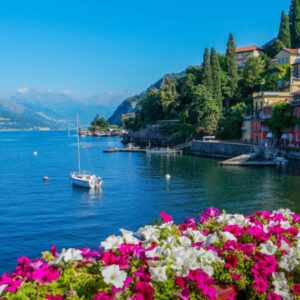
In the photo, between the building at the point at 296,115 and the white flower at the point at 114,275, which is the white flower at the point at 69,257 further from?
the building at the point at 296,115

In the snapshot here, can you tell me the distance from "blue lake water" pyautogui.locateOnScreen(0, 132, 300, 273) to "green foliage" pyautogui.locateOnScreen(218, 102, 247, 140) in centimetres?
2581

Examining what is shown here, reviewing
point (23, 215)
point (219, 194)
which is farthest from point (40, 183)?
point (219, 194)

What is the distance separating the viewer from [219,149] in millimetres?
86125

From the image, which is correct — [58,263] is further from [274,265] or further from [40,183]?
[40,183]

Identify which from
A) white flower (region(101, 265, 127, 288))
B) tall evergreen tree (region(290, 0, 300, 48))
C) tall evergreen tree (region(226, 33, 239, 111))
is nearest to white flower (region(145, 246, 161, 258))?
white flower (region(101, 265, 127, 288))

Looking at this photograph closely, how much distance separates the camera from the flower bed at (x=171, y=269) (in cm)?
556

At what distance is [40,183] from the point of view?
182 feet

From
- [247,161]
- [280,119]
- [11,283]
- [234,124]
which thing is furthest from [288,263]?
[234,124]

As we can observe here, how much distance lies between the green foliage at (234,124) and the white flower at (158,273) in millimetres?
86959

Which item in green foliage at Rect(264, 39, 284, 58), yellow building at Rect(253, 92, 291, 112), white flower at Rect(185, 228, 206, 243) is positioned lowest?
white flower at Rect(185, 228, 206, 243)

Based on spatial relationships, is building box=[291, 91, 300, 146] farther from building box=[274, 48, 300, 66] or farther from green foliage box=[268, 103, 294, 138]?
building box=[274, 48, 300, 66]

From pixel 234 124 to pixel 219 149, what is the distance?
363 inches

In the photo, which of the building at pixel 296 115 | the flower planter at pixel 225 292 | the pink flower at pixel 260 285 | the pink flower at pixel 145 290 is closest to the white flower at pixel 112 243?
the pink flower at pixel 145 290

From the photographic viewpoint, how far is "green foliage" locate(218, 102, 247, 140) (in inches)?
3600
